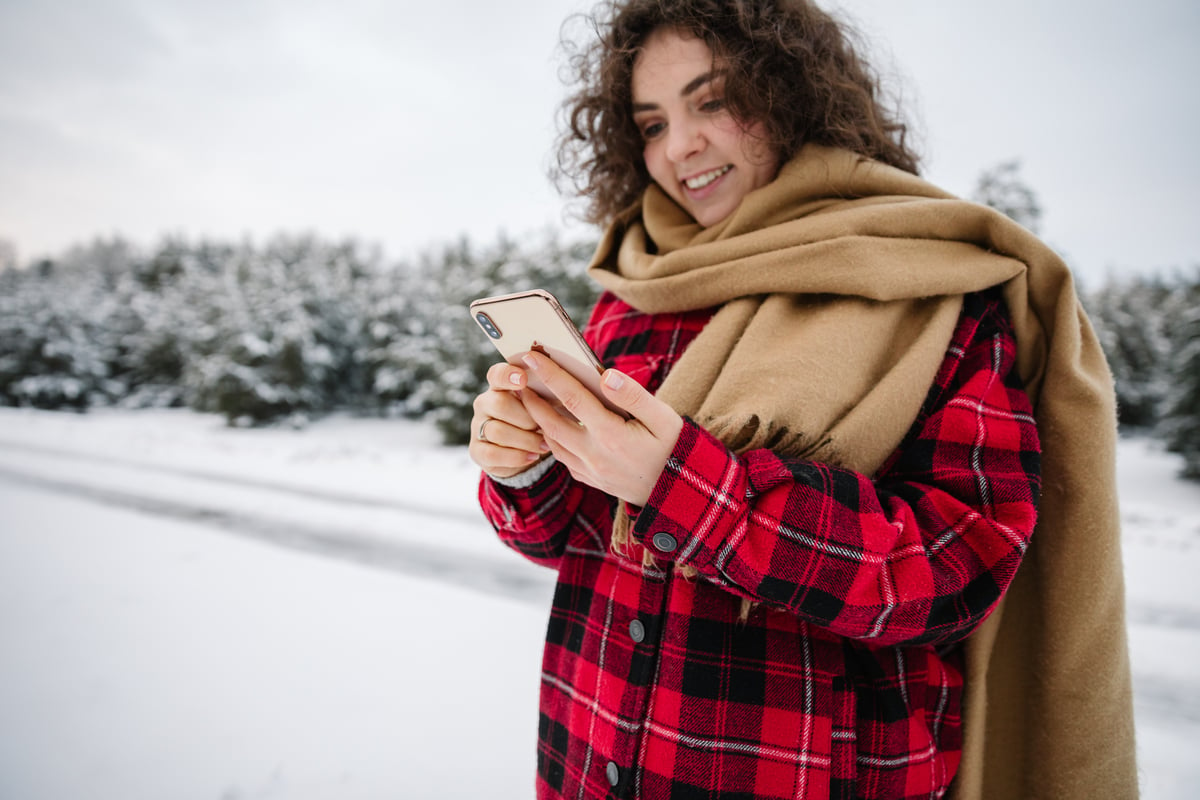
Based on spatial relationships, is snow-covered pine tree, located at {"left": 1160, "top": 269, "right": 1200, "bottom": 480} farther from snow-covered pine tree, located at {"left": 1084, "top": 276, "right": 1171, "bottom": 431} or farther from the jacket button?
the jacket button

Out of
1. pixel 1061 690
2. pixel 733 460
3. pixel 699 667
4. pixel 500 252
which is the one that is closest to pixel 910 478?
pixel 733 460

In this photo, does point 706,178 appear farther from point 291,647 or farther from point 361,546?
point 361,546

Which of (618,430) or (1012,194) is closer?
(618,430)

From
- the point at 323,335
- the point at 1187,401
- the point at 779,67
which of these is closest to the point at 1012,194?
the point at 1187,401

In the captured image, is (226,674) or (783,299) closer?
(783,299)

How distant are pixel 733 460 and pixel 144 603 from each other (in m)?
4.95

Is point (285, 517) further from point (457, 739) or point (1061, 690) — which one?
point (1061, 690)

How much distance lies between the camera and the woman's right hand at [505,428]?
0.89 m

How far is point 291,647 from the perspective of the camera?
342 cm

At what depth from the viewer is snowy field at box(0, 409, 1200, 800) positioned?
250 centimetres

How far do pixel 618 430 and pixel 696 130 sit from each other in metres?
0.88

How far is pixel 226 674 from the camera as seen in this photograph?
3.16 m

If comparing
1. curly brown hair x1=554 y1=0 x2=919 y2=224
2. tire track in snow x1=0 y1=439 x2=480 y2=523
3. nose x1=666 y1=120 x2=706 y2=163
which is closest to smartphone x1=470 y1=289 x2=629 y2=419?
nose x1=666 y1=120 x2=706 y2=163

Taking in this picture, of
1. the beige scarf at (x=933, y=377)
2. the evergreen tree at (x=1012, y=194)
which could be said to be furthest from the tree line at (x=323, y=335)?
the beige scarf at (x=933, y=377)
